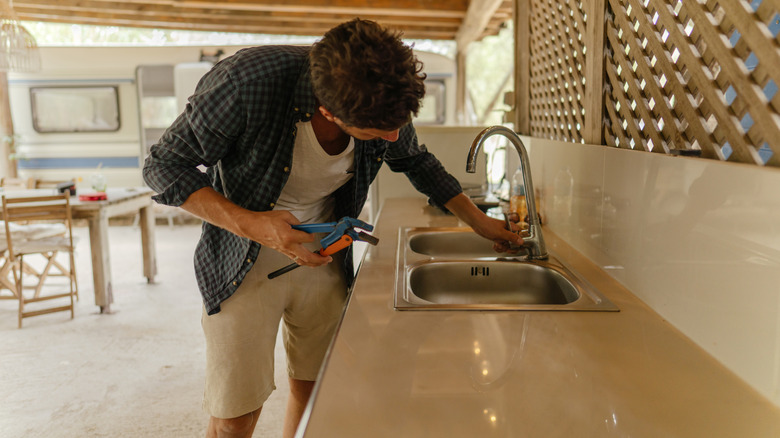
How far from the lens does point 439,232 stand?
229cm

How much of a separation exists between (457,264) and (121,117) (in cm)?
721

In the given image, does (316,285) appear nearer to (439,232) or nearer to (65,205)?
(439,232)

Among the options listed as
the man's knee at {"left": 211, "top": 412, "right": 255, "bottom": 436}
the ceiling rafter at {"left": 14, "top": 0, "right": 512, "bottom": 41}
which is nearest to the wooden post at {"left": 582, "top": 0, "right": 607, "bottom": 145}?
the man's knee at {"left": 211, "top": 412, "right": 255, "bottom": 436}

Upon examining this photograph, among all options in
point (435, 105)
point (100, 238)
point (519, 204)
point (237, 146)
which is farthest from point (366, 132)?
point (435, 105)

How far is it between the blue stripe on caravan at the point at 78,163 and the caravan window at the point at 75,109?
391 millimetres

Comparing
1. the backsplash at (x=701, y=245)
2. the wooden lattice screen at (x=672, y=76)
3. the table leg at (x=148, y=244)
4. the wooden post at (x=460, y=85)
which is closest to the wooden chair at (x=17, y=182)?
the table leg at (x=148, y=244)

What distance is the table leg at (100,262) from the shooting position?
4234 mm

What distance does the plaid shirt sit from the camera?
131 cm

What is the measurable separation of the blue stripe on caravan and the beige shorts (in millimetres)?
6948

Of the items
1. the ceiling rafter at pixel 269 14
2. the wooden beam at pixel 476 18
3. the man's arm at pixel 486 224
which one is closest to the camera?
the man's arm at pixel 486 224

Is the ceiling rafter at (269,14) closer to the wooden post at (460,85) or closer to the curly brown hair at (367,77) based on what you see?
the wooden post at (460,85)

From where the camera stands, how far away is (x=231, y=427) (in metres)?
1.54

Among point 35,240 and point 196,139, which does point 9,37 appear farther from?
point 196,139

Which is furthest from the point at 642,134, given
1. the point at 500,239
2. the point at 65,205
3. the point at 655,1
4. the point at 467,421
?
the point at 65,205
